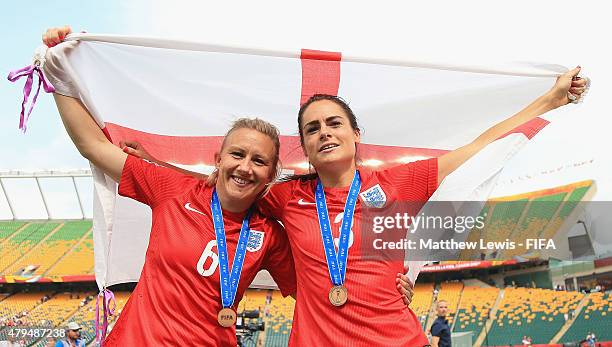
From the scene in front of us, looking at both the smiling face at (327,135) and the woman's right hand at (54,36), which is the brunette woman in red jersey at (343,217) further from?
the woman's right hand at (54,36)

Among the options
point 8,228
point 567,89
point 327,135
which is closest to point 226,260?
point 327,135

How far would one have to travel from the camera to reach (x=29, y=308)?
21.3 metres

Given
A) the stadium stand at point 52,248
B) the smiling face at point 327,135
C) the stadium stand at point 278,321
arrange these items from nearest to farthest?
1. the smiling face at point 327,135
2. the stadium stand at point 278,321
3. the stadium stand at point 52,248

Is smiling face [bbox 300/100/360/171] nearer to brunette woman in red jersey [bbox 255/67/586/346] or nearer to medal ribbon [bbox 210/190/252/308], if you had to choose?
brunette woman in red jersey [bbox 255/67/586/346]

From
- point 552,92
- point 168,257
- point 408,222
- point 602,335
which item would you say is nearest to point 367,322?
point 408,222

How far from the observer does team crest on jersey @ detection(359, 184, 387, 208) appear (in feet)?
8.32

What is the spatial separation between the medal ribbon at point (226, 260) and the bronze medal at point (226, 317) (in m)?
0.03

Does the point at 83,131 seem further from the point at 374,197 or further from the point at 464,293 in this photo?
the point at 464,293

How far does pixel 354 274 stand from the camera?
2363 mm

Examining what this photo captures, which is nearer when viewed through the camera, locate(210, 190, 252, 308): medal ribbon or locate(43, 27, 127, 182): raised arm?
locate(210, 190, 252, 308): medal ribbon

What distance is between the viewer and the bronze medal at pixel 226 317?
245cm

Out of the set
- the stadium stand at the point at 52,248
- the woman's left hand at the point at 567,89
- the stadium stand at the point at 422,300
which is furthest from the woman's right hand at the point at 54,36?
the stadium stand at the point at 52,248

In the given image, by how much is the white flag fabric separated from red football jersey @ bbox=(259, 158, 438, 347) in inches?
22.1

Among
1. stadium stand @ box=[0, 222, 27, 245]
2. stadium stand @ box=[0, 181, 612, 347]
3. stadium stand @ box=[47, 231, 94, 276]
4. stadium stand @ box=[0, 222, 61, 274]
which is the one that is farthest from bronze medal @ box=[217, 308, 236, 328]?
stadium stand @ box=[0, 222, 27, 245]
